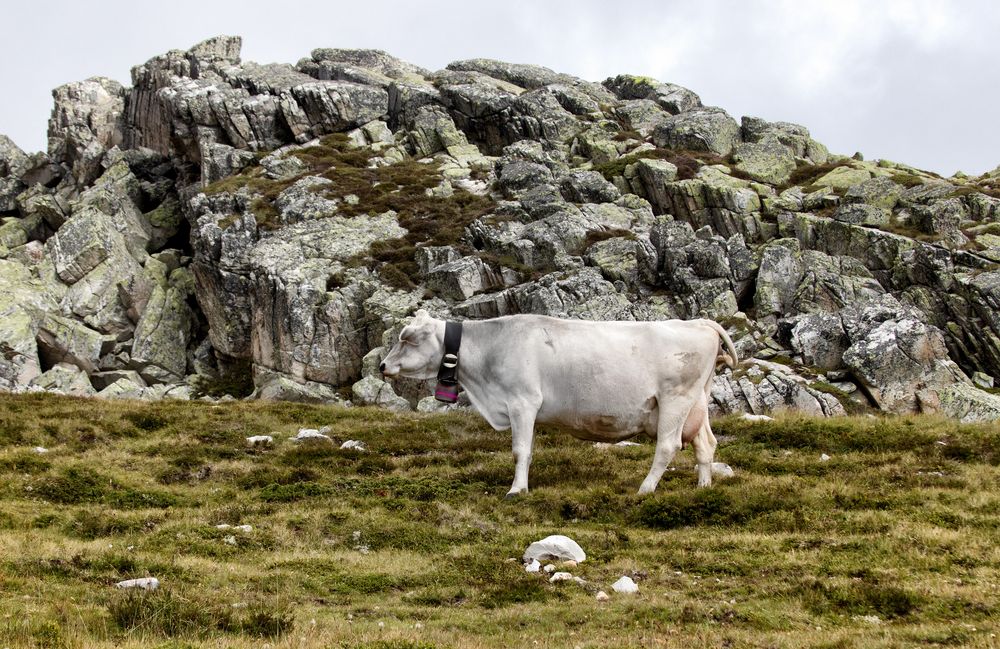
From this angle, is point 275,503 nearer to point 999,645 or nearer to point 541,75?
point 999,645

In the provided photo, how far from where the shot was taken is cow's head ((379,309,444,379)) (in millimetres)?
17609

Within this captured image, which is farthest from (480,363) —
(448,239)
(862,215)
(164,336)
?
(164,336)

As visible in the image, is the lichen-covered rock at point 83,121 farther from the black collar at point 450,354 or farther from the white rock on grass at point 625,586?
the white rock on grass at point 625,586

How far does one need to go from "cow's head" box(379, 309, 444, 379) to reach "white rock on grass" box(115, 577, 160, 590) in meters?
7.53

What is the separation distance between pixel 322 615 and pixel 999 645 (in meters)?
7.42

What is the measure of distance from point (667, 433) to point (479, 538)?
4.65m

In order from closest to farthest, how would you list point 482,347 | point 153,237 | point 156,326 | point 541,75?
point 482,347 < point 156,326 < point 153,237 < point 541,75

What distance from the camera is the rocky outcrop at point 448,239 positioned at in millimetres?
43344

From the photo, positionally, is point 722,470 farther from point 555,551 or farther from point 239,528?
point 239,528

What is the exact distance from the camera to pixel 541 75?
108 meters

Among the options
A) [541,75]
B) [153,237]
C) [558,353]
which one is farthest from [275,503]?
[541,75]

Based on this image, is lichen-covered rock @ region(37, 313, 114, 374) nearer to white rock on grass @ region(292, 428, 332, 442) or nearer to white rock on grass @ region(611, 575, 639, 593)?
white rock on grass @ region(292, 428, 332, 442)

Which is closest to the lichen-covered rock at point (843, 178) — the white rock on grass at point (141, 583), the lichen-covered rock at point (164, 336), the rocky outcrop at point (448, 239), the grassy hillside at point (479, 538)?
the rocky outcrop at point (448, 239)

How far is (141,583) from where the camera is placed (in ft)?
34.9
